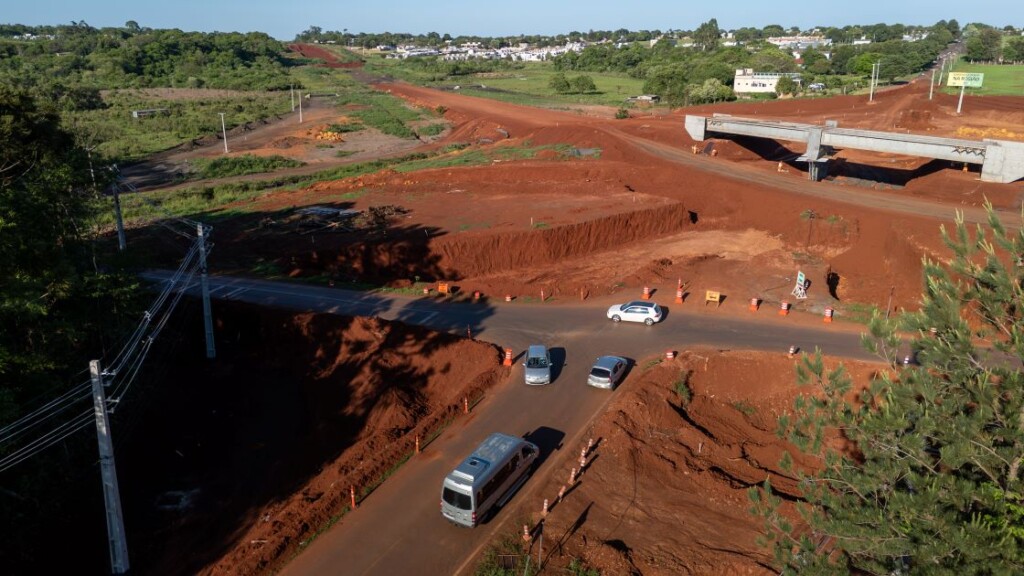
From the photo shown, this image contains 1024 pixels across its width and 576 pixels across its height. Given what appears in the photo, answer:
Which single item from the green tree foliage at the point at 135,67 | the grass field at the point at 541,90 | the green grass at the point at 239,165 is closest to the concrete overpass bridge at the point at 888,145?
the green grass at the point at 239,165

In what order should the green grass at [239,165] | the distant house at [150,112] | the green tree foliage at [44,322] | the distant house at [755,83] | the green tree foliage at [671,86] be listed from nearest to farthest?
the green tree foliage at [44,322], the green grass at [239,165], the distant house at [150,112], the green tree foliage at [671,86], the distant house at [755,83]

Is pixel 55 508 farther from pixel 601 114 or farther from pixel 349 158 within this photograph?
pixel 601 114

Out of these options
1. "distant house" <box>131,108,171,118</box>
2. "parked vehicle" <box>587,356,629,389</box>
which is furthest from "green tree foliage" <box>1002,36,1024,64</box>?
"distant house" <box>131,108,171,118</box>

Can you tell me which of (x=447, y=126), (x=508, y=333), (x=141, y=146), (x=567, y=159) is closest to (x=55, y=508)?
(x=508, y=333)

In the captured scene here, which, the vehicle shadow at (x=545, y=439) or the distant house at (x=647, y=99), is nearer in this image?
the vehicle shadow at (x=545, y=439)

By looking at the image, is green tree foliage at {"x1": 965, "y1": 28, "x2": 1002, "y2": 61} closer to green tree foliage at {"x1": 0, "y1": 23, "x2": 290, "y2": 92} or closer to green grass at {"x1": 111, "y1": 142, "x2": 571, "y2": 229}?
green grass at {"x1": 111, "y1": 142, "x2": 571, "y2": 229}

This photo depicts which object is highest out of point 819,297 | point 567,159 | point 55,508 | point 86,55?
point 86,55

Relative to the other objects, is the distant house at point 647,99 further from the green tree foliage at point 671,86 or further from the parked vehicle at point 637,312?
the parked vehicle at point 637,312
